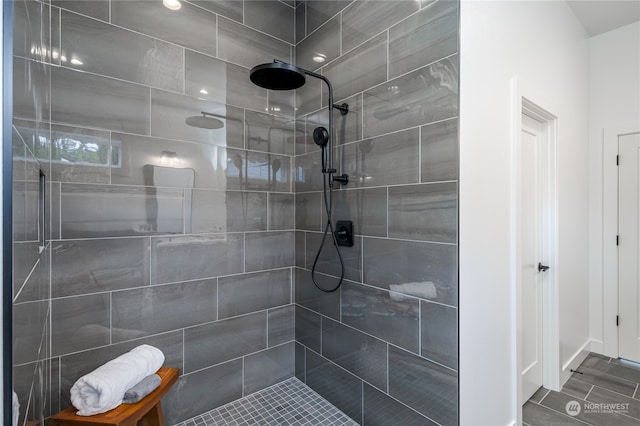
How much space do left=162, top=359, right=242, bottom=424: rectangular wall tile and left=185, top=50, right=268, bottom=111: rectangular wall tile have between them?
1715mm

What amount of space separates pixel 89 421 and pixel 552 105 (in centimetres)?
320

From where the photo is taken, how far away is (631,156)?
2.67 metres

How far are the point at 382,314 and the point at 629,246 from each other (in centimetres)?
263

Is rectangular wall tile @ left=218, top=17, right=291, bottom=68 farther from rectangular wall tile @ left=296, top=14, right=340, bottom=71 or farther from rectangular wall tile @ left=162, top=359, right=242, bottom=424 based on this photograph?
rectangular wall tile @ left=162, top=359, right=242, bottom=424

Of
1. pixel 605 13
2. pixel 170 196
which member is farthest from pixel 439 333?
pixel 605 13

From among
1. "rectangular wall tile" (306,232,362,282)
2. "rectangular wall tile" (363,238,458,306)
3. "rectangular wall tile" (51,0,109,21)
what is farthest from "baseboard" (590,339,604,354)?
"rectangular wall tile" (51,0,109,21)

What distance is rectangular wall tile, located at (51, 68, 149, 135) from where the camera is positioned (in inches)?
57.5

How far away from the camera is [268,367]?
2160 mm

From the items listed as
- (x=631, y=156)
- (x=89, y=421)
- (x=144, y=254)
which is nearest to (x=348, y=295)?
(x=144, y=254)

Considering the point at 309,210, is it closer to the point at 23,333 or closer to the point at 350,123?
the point at 350,123

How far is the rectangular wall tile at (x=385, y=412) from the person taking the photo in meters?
1.53

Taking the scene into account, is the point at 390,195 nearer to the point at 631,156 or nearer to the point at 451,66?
the point at 451,66

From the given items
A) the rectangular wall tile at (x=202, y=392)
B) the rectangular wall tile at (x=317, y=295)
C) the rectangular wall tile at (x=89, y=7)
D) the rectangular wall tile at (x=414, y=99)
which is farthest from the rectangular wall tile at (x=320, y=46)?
the rectangular wall tile at (x=202, y=392)

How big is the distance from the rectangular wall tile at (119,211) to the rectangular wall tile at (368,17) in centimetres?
142
